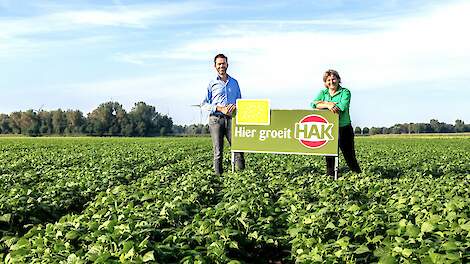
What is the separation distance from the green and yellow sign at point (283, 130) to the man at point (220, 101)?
20cm

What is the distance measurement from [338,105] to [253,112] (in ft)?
5.14

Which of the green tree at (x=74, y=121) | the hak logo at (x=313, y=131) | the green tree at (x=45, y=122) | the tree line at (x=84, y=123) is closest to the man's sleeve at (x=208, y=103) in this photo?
the hak logo at (x=313, y=131)

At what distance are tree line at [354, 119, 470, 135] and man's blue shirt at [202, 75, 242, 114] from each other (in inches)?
3766

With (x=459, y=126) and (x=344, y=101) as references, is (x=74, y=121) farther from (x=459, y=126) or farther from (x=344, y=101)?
(x=344, y=101)

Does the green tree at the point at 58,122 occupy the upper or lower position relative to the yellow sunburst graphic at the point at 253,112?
upper

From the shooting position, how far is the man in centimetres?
979

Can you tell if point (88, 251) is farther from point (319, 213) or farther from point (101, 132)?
point (101, 132)

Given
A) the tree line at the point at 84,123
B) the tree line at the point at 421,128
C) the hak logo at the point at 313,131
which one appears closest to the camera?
the hak logo at the point at 313,131

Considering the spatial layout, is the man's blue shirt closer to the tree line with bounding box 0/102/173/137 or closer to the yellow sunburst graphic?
the yellow sunburst graphic

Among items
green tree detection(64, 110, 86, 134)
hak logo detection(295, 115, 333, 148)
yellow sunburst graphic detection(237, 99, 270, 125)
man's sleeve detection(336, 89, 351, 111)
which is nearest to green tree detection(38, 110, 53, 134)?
green tree detection(64, 110, 86, 134)

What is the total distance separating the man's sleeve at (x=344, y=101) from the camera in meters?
9.36

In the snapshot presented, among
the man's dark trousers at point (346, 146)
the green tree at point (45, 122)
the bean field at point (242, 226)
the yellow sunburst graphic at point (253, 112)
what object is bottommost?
the bean field at point (242, 226)

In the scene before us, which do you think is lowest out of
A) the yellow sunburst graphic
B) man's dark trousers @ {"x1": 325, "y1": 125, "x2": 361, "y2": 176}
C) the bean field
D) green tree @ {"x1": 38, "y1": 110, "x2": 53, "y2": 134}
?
the bean field

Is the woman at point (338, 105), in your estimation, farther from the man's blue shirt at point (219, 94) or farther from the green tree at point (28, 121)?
the green tree at point (28, 121)
